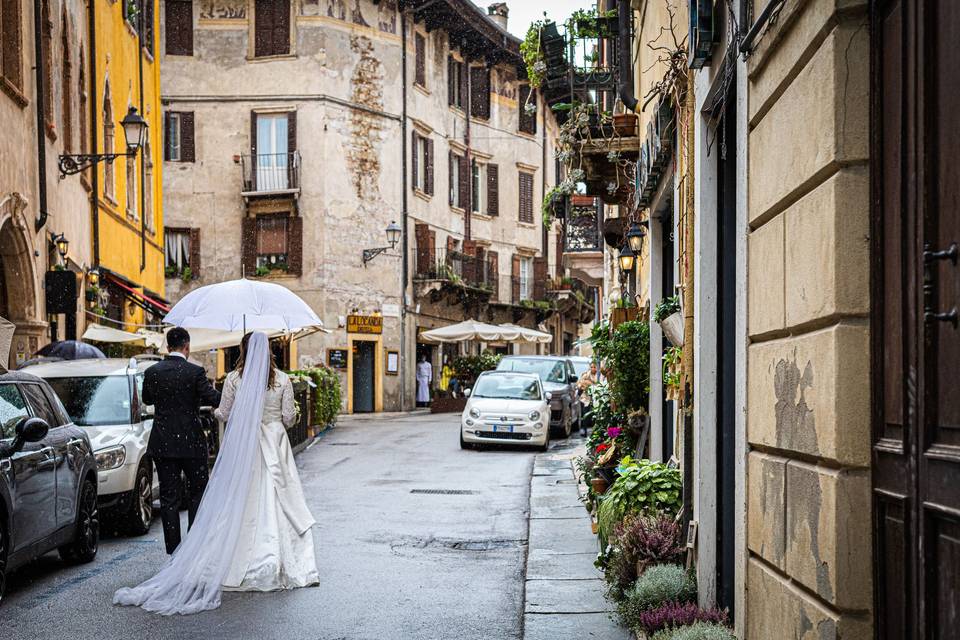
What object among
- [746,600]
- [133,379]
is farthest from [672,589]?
[133,379]

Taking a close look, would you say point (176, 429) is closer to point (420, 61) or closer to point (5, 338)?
point (5, 338)

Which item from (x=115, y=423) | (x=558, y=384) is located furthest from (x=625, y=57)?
(x=558, y=384)

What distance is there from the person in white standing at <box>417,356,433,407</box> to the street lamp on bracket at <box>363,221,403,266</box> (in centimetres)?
428

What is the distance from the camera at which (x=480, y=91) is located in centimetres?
4553

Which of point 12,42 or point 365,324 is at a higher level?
point 12,42

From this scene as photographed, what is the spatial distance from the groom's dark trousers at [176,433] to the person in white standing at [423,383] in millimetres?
30220

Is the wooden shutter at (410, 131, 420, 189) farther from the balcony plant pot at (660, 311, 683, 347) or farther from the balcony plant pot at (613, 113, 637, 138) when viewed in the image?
the balcony plant pot at (660, 311, 683, 347)

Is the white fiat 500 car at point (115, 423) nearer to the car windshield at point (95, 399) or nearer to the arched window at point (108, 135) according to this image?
the car windshield at point (95, 399)

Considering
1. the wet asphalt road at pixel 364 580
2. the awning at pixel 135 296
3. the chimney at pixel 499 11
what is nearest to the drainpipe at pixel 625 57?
the wet asphalt road at pixel 364 580

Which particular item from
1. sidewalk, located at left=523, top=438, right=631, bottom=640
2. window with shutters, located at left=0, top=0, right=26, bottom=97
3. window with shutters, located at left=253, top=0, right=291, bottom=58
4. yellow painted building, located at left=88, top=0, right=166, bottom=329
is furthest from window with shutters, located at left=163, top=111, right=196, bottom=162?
sidewalk, located at left=523, top=438, right=631, bottom=640

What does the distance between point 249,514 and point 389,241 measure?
96.3 ft

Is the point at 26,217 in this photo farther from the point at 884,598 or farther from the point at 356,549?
the point at 884,598

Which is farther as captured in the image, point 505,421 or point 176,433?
point 505,421

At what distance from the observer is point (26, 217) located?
643 inches
